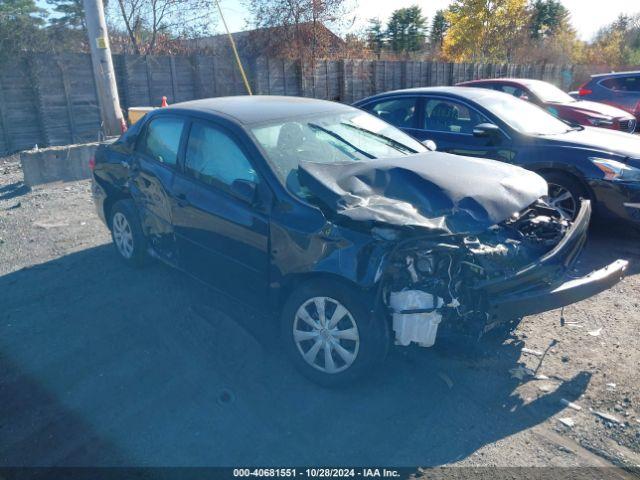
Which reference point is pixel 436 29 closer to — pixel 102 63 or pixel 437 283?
pixel 102 63

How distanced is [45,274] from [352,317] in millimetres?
3769

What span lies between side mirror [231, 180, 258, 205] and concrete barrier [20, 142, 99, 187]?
252 inches

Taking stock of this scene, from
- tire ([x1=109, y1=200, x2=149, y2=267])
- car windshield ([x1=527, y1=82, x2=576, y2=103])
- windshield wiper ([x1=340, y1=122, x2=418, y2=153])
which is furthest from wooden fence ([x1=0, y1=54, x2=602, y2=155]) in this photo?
windshield wiper ([x1=340, y1=122, x2=418, y2=153])

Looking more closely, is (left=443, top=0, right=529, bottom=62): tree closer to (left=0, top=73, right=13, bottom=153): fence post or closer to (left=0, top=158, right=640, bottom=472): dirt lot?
(left=0, top=73, right=13, bottom=153): fence post

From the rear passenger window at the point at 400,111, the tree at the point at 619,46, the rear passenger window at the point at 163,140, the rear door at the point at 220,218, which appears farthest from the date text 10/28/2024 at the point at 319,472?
the tree at the point at 619,46

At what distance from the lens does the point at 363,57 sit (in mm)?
21812

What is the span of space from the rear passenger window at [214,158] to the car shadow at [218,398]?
3.91 feet

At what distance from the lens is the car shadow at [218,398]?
2.86 meters

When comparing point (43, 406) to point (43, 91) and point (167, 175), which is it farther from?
point (43, 91)

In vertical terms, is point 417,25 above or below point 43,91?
above

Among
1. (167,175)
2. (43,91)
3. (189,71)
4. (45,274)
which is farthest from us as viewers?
(189,71)

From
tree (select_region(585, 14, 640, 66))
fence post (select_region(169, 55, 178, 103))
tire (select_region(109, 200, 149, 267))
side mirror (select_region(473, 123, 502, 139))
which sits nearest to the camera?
tire (select_region(109, 200, 149, 267))

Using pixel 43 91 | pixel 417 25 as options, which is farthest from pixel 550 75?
pixel 43 91

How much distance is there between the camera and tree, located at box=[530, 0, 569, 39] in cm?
4290
